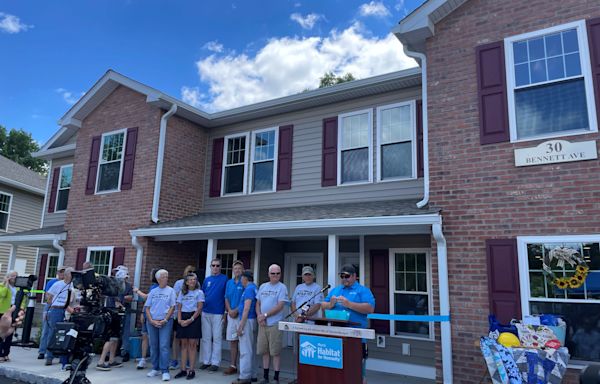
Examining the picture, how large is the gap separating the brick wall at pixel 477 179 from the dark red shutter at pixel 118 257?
679cm

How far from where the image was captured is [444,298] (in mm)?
5703

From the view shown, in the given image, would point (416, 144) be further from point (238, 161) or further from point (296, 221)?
point (238, 161)

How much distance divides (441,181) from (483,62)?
1.87 meters

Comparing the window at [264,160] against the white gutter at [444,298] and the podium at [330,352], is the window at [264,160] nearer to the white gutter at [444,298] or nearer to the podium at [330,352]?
the white gutter at [444,298]

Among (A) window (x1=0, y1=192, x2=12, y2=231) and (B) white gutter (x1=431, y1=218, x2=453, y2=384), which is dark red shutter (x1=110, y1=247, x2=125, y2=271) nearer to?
(B) white gutter (x1=431, y1=218, x2=453, y2=384)

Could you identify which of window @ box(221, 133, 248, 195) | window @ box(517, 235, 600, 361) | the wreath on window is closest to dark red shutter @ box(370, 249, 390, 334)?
window @ box(517, 235, 600, 361)

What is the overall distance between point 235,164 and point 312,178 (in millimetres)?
2239

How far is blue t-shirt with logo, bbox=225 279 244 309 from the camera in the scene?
21.8ft

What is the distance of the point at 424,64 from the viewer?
21.8ft

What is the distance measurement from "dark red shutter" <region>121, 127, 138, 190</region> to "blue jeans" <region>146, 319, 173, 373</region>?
4.34 meters

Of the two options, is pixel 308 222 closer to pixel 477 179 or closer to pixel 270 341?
pixel 270 341

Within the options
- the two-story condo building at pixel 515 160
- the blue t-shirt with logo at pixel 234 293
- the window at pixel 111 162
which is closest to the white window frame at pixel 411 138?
the two-story condo building at pixel 515 160

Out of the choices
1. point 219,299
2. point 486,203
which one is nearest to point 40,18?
point 219,299

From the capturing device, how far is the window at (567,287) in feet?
16.4
